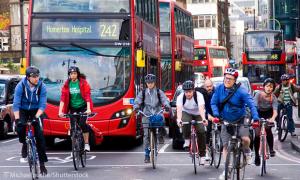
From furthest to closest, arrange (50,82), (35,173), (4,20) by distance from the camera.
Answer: (4,20) < (50,82) < (35,173)

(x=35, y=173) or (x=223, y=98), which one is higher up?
(x=223, y=98)

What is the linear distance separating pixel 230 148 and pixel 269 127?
9.87ft

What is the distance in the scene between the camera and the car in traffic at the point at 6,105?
24062 mm

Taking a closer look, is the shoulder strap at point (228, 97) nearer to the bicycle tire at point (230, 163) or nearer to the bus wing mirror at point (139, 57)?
the bicycle tire at point (230, 163)

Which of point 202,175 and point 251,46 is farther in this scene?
point 251,46

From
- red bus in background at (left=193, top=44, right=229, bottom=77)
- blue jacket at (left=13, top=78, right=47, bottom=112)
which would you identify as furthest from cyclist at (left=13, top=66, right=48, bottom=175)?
red bus in background at (left=193, top=44, right=229, bottom=77)

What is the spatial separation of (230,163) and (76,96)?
442 centimetres

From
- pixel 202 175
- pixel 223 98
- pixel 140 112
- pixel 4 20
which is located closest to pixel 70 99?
pixel 140 112

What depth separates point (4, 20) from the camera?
10938 centimetres

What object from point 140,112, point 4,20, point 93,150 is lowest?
point 93,150

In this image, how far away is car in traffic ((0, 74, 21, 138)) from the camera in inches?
947

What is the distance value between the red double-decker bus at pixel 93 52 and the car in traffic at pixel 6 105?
6564 mm

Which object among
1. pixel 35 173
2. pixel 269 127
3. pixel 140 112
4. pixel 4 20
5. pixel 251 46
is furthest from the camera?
pixel 4 20

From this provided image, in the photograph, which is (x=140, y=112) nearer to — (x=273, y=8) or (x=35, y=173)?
(x=35, y=173)
